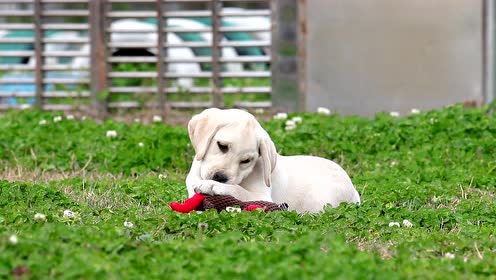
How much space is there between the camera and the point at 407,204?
762 cm

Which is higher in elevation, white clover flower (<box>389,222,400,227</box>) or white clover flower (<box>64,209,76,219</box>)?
white clover flower (<box>64,209,76,219</box>)

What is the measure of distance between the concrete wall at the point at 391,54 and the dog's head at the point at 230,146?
6.40 m

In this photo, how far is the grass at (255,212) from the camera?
4.84 metres

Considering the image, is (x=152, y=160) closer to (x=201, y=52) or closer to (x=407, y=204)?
(x=407, y=204)

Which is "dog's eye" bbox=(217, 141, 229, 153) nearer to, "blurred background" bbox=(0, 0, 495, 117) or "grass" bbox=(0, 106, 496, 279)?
"grass" bbox=(0, 106, 496, 279)

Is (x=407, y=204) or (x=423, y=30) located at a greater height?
(x=423, y=30)

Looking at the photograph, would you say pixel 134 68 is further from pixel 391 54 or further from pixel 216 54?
pixel 391 54

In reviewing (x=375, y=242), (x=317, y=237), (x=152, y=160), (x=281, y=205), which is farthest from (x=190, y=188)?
(x=152, y=160)

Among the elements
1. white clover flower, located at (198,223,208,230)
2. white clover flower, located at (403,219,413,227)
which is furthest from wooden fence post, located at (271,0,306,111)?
white clover flower, located at (198,223,208,230)

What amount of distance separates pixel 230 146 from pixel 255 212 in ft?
1.55

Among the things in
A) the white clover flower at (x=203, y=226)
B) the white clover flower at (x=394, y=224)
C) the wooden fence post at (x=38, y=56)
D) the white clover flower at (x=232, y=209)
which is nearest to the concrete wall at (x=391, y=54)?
the wooden fence post at (x=38, y=56)

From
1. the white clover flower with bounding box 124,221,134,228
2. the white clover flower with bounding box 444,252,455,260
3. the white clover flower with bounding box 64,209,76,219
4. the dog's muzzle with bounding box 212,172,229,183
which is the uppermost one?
the dog's muzzle with bounding box 212,172,229,183

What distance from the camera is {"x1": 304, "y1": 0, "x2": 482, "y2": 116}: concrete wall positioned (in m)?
13.0

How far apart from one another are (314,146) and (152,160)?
5.01 feet
